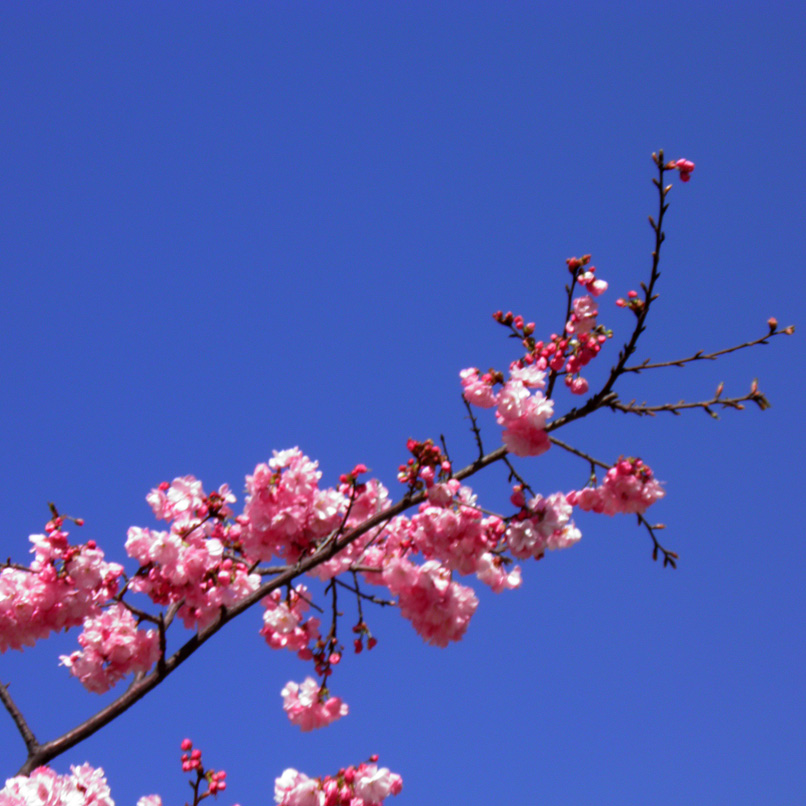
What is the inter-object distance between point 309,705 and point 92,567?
1.66m

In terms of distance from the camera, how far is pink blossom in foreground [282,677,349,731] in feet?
16.1

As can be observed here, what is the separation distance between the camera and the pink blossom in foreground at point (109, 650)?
4438 mm

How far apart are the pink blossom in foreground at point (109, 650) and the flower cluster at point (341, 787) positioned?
1.13m

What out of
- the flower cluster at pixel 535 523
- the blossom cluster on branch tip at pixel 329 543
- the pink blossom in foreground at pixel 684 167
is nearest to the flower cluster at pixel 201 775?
the blossom cluster on branch tip at pixel 329 543

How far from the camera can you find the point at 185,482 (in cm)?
453

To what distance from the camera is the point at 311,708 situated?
16.2ft

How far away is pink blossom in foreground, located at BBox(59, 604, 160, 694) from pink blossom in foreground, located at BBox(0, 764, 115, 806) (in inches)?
26.9

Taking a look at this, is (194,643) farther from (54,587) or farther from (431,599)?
(431,599)

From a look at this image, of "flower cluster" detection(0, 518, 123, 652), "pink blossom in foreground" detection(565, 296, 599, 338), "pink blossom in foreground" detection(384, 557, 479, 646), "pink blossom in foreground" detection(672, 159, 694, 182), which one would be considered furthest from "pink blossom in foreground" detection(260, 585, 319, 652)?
"pink blossom in foreground" detection(672, 159, 694, 182)

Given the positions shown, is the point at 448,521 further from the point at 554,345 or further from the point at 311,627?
the point at 311,627

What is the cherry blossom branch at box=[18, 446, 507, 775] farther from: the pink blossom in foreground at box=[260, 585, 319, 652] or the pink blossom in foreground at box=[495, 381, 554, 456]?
the pink blossom in foreground at box=[260, 585, 319, 652]

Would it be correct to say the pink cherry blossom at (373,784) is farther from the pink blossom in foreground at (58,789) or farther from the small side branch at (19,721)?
the small side branch at (19,721)

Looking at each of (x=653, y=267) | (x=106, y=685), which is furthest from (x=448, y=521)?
(x=106, y=685)

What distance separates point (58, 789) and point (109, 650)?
0.90 metres
